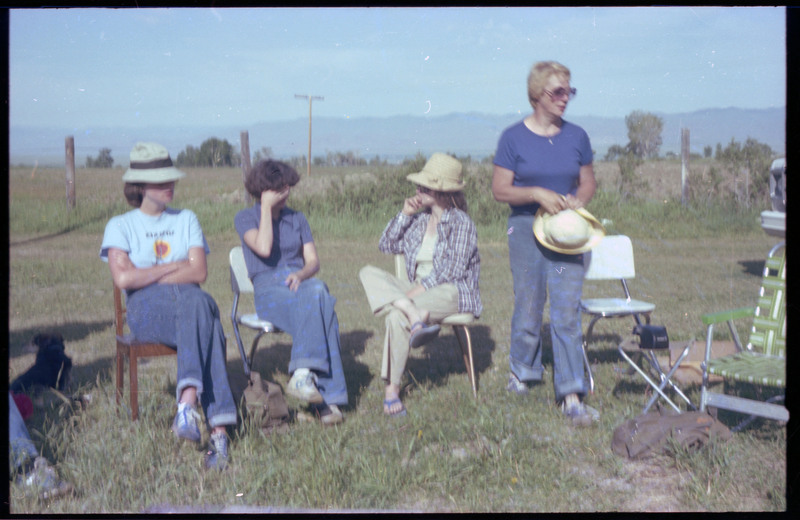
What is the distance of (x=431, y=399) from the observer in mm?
4383

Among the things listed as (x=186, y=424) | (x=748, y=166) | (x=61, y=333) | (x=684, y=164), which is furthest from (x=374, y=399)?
(x=748, y=166)

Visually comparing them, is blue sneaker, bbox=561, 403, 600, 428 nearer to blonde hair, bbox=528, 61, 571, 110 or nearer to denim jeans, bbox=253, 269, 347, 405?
denim jeans, bbox=253, 269, 347, 405

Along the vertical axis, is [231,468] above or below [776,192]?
below

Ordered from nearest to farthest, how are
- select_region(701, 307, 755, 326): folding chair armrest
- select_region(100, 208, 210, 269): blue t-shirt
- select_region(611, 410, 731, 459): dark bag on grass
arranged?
select_region(611, 410, 731, 459): dark bag on grass, select_region(701, 307, 755, 326): folding chair armrest, select_region(100, 208, 210, 269): blue t-shirt

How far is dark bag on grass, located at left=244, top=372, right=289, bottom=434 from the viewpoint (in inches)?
154

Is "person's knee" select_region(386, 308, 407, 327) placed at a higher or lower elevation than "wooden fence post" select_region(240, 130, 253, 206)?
lower

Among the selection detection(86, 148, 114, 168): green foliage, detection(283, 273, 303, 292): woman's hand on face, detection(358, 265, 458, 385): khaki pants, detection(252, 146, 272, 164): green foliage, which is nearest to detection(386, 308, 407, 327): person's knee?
detection(358, 265, 458, 385): khaki pants

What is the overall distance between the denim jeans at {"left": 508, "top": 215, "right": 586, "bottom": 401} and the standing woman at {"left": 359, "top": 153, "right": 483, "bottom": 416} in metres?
0.27

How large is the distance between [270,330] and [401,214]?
1.03 metres

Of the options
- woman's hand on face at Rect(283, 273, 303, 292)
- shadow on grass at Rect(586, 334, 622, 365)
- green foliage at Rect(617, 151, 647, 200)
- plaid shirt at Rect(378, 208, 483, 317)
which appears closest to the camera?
woman's hand on face at Rect(283, 273, 303, 292)

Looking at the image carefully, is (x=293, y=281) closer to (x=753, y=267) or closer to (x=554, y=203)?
(x=554, y=203)

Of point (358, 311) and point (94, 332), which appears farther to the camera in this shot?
point (358, 311)

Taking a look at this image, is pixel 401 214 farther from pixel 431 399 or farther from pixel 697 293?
pixel 697 293

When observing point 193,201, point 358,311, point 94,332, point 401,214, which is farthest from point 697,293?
point 94,332
